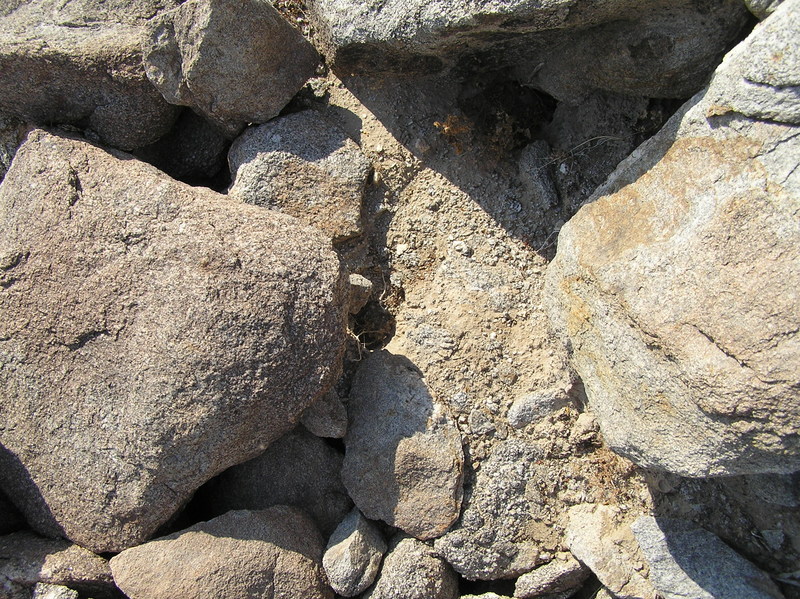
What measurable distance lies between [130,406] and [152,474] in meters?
0.25

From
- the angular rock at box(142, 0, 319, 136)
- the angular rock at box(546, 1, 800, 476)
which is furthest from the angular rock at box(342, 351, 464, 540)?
the angular rock at box(142, 0, 319, 136)

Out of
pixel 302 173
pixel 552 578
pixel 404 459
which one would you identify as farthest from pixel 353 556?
pixel 302 173

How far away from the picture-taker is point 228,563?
2287 millimetres

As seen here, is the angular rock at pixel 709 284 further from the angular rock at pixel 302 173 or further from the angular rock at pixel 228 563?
the angular rock at pixel 228 563

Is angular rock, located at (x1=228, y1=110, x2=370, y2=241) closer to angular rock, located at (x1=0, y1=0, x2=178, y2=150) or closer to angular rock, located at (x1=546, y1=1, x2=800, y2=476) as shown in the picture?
angular rock, located at (x1=0, y1=0, x2=178, y2=150)

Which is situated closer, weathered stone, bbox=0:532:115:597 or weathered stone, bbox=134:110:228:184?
weathered stone, bbox=0:532:115:597

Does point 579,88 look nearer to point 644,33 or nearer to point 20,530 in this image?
point 644,33

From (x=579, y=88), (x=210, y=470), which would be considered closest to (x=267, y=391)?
(x=210, y=470)

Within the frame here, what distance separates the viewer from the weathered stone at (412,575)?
2406mm

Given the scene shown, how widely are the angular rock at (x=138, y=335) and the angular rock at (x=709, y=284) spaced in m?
0.95

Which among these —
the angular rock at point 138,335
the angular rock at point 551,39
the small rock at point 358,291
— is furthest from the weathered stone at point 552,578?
the angular rock at point 551,39

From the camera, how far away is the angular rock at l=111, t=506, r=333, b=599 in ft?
7.41

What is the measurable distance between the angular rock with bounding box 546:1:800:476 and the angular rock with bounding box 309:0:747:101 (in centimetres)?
30

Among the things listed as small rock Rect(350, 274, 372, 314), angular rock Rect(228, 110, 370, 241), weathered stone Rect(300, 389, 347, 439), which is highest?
angular rock Rect(228, 110, 370, 241)
